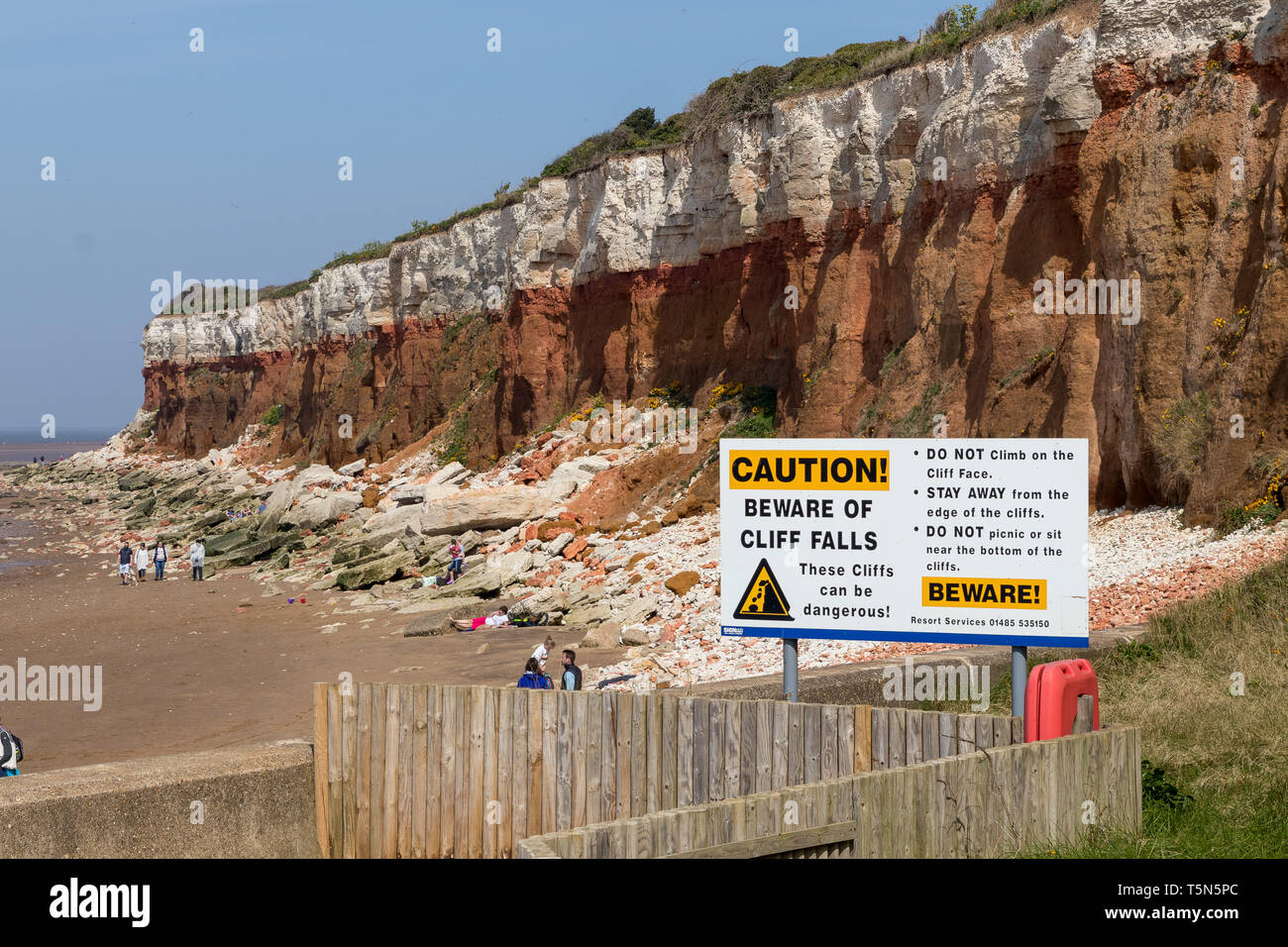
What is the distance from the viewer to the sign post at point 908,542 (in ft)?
22.5

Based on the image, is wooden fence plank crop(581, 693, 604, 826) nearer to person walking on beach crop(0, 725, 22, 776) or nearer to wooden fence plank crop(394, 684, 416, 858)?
wooden fence plank crop(394, 684, 416, 858)

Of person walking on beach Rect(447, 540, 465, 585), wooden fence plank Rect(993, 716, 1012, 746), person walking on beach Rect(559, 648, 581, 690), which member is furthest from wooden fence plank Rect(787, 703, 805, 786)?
person walking on beach Rect(447, 540, 465, 585)

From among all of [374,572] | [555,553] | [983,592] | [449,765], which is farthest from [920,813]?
[374,572]

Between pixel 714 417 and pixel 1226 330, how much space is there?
17.5m

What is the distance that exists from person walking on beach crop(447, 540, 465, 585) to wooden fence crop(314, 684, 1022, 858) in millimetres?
18973

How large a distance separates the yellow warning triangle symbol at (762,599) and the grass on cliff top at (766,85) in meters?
18.2

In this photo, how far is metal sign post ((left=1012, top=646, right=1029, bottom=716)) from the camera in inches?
271

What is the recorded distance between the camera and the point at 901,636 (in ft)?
23.2

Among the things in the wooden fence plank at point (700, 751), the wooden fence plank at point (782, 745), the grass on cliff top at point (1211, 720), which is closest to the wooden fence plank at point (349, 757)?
the wooden fence plank at point (700, 751)

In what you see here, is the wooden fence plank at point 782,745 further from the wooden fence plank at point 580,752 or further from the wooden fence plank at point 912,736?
the wooden fence plank at point 580,752

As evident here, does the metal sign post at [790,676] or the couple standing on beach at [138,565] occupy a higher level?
the metal sign post at [790,676]

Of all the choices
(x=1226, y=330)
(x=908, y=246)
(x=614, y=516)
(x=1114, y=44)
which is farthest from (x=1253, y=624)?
(x=614, y=516)

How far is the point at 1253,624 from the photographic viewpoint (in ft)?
30.9
